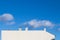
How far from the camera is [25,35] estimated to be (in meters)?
26.7

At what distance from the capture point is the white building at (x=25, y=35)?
25.8m

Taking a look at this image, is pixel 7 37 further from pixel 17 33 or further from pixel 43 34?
pixel 43 34

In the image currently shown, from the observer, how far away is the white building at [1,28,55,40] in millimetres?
25828

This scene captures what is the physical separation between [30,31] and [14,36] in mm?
2958

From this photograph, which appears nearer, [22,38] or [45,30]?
[22,38]

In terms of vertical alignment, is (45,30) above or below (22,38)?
above

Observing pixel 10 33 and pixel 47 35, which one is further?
pixel 47 35

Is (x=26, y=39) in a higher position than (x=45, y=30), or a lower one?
lower

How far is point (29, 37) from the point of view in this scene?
26734 millimetres

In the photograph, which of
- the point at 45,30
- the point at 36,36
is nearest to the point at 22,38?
the point at 36,36

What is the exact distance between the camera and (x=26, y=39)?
2653 cm

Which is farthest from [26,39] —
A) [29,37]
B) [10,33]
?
[10,33]

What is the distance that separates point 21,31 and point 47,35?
4849 millimetres

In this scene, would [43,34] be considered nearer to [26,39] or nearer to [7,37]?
[26,39]
